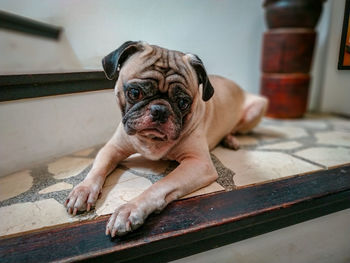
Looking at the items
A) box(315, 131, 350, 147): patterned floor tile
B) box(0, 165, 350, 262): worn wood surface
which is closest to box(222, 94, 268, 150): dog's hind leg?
box(315, 131, 350, 147): patterned floor tile

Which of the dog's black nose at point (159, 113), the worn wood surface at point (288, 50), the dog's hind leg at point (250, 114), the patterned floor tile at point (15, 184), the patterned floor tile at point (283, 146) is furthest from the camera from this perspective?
the worn wood surface at point (288, 50)

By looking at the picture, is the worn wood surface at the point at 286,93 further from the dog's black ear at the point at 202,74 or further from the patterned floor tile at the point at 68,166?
the patterned floor tile at the point at 68,166

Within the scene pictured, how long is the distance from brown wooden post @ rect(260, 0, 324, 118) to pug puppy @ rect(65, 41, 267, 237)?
1.26 metres

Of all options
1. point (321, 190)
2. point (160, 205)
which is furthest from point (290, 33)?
point (160, 205)

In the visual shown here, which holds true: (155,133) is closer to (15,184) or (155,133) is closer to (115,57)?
(115,57)

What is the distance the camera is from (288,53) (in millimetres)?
2135

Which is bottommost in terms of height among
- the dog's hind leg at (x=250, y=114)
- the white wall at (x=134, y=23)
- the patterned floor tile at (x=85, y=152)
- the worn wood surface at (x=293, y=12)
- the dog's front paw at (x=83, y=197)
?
the patterned floor tile at (x=85, y=152)

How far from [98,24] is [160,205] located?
735mm

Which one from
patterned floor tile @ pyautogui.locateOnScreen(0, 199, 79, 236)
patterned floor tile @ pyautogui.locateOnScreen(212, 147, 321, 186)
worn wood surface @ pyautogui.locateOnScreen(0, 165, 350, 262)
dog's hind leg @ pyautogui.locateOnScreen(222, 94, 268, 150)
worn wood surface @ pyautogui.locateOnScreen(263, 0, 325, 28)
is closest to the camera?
worn wood surface @ pyautogui.locateOnScreen(0, 165, 350, 262)

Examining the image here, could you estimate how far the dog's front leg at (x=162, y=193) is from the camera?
2.47 ft

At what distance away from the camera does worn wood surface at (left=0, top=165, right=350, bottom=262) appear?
70 centimetres

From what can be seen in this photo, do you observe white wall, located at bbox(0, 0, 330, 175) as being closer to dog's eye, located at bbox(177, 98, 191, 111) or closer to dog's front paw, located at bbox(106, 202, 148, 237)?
dog's eye, located at bbox(177, 98, 191, 111)

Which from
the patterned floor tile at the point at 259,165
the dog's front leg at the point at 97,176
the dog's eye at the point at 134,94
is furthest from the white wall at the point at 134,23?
the patterned floor tile at the point at 259,165

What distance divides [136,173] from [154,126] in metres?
0.33
